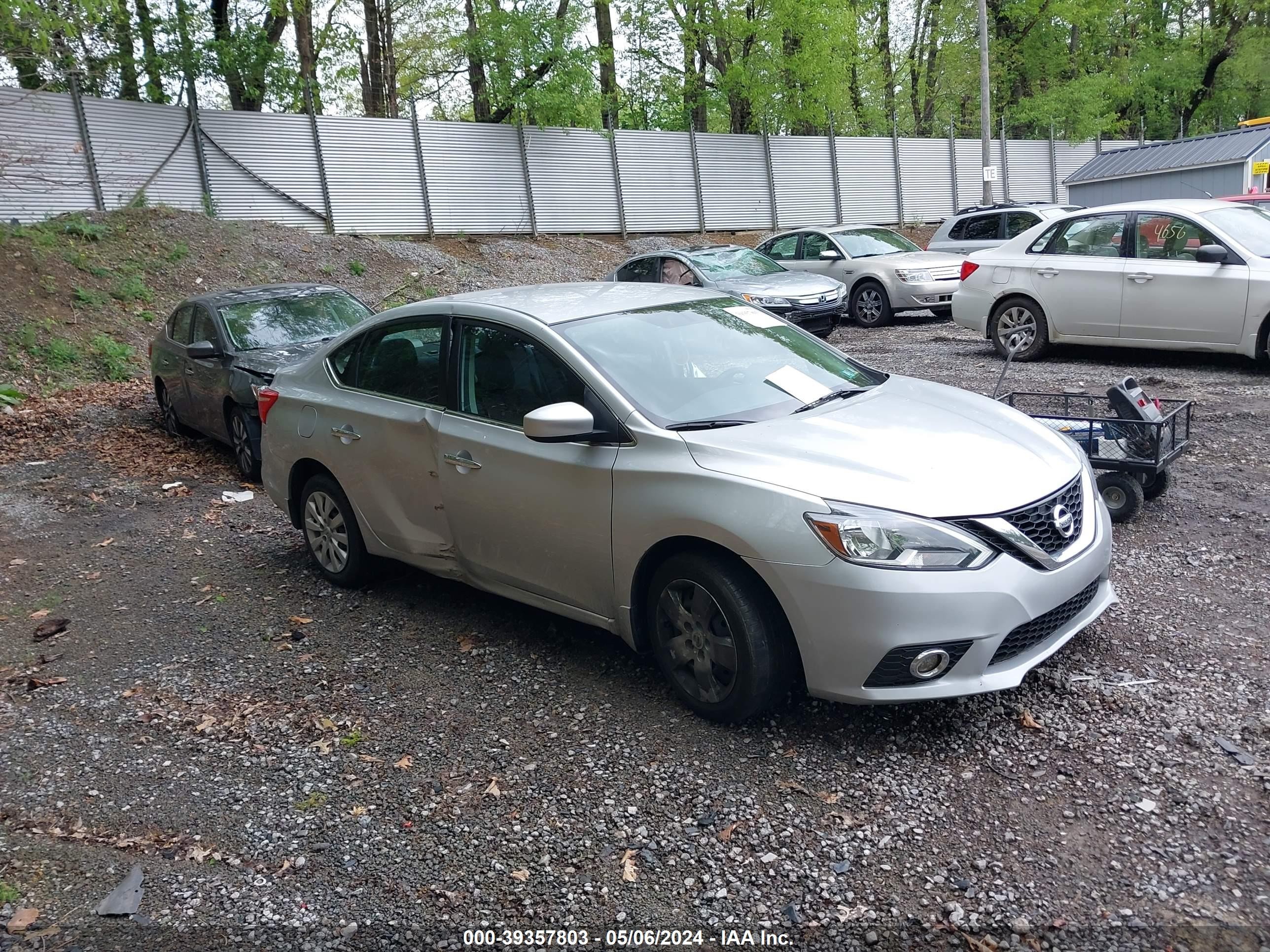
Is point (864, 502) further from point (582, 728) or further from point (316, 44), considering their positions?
point (316, 44)

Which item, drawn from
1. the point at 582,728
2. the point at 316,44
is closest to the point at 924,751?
the point at 582,728

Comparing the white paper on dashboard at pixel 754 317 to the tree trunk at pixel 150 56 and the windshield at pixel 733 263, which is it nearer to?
the windshield at pixel 733 263

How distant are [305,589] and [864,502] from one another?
3.83 meters

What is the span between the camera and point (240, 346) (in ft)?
30.2

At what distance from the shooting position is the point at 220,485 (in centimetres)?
897

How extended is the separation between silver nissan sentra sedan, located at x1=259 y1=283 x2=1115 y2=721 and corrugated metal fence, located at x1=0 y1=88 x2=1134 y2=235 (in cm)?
1133

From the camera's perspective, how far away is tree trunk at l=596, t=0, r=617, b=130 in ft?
84.7

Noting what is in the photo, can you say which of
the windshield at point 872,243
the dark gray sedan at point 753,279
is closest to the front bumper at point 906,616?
the dark gray sedan at point 753,279

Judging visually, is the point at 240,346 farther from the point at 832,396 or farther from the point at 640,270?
the point at 640,270

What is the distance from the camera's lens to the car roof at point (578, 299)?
486cm

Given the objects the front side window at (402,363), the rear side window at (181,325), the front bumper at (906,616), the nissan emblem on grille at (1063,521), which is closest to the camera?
the front bumper at (906,616)

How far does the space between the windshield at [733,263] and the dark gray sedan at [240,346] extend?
20.8 feet

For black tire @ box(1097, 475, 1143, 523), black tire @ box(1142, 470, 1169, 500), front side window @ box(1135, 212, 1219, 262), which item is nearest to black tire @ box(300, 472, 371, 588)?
black tire @ box(1097, 475, 1143, 523)

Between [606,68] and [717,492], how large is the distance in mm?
27682
